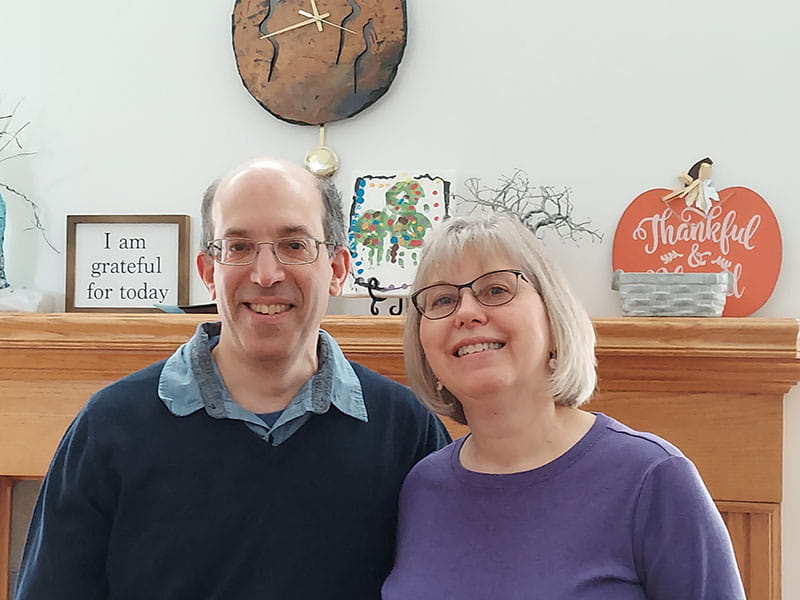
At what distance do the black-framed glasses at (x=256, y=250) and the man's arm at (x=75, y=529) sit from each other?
34 cm

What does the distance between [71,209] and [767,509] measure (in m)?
1.95

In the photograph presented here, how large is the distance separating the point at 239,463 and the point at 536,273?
0.56 meters

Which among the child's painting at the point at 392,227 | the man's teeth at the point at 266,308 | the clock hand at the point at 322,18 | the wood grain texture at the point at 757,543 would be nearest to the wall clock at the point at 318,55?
the clock hand at the point at 322,18

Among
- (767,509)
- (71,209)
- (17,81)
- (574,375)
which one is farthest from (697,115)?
(17,81)

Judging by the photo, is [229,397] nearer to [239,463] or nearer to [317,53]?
[239,463]

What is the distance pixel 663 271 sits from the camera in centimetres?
223

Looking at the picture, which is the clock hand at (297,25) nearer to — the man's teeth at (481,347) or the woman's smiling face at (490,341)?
the woman's smiling face at (490,341)

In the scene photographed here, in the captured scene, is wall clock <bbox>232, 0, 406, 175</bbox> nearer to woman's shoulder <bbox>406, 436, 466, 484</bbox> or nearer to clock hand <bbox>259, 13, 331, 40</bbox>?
clock hand <bbox>259, 13, 331, 40</bbox>

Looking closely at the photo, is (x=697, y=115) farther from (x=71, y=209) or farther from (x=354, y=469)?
(x=71, y=209)

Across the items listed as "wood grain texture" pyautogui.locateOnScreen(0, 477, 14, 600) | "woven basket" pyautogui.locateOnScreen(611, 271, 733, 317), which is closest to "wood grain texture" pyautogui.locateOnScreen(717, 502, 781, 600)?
"woven basket" pyautogui.locateOnScreen(611, 271, 733, 317)

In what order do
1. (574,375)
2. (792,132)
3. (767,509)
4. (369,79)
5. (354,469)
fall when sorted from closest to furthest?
(574,375), (354,469), (767,509), (792,132), (369,79)

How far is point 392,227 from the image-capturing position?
2.30 meters

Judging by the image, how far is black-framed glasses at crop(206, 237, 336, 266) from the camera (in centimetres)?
148

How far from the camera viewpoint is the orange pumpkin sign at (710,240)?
218 centimetres
